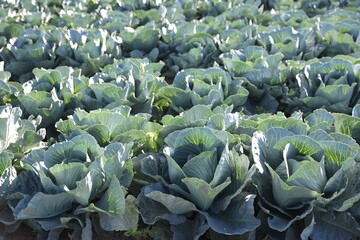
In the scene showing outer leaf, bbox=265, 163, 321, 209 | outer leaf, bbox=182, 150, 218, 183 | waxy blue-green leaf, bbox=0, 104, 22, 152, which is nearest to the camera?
outer leaf, bbox=265, 163, 321, 209

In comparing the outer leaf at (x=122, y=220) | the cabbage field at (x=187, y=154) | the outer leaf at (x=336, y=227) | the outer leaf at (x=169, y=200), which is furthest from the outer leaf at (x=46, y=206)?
the outer leaf at (x=336, y=227)

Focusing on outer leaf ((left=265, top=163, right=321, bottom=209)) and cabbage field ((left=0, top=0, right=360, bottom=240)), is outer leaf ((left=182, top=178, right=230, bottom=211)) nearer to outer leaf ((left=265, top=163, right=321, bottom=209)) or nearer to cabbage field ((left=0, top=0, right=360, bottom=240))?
cabbage field ((left=0, top=0, right=360, bottom=240))

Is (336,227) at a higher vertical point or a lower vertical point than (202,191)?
lower

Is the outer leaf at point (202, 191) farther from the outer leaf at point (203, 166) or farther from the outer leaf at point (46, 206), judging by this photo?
the outer leaf at point (46, 206)

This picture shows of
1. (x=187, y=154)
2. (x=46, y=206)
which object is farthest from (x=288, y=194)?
(x=46, y=206)

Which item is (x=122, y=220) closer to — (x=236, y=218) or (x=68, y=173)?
(x=68, y=173)

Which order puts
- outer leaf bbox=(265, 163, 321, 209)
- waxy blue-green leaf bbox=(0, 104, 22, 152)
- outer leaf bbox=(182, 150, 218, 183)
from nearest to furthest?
outer leaf bbox=(265, 163, 321, 209) < outer leaf bbox=(182, 150, 218, 183) < waxy blue-green leaf bbox=(0, 104, 22, 152)

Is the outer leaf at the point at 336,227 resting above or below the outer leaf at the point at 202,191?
below

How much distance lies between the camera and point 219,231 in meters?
2.64

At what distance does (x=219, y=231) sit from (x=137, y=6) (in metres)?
5.62

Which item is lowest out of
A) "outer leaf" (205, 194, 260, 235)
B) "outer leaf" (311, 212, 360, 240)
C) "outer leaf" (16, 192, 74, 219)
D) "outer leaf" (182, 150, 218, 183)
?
"outer leaf" (311, 212, 360, 240)

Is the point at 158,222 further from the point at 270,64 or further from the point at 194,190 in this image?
the point at 270,64

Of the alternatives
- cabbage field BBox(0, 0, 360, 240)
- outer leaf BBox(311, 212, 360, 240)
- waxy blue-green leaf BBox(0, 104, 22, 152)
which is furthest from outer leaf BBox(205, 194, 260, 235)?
waxy blue-green leaf BBox(0, 104, 22, 152)

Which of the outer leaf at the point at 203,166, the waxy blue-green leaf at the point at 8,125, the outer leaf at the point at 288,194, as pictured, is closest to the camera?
the outer leaf at the point at 288,194
